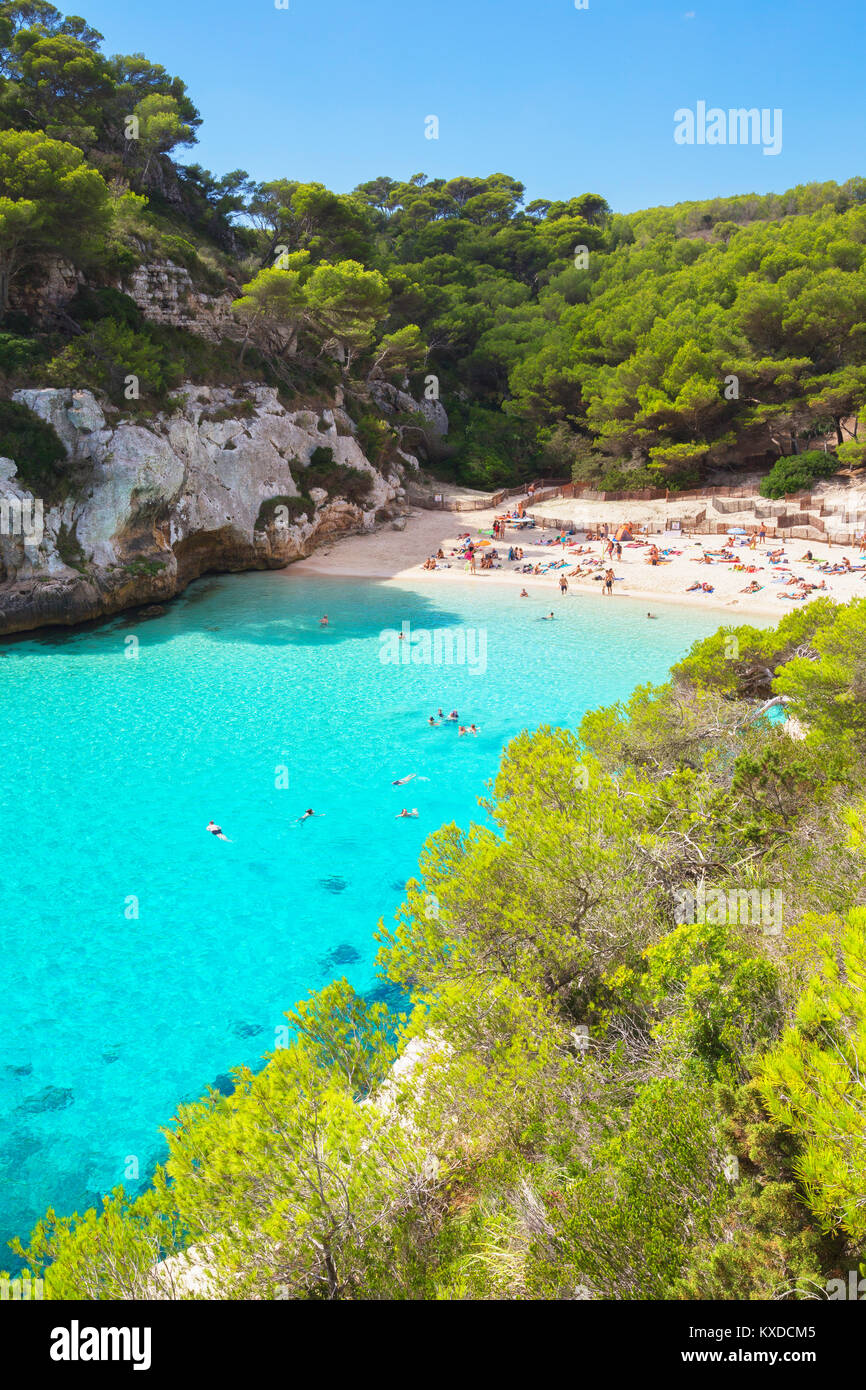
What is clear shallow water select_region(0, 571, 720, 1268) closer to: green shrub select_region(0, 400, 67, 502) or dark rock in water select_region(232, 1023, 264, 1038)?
dark rock in water select_region(232, 1023, 264, 1038)

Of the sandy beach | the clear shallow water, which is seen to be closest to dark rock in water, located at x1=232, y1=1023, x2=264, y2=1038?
the clear shallow water

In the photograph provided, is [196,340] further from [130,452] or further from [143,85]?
→ [143,85]

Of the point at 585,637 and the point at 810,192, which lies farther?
the point at 810,192

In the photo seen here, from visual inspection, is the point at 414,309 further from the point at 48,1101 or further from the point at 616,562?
the point at 48,1101

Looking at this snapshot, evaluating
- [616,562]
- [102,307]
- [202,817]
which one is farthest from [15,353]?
[616,562]

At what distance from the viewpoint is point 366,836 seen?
49.6 ft

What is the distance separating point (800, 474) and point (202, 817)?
3735cm

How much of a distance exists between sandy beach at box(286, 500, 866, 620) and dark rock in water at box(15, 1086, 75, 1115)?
25823 millimetres

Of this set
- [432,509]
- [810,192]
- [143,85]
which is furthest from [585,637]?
[810,192]

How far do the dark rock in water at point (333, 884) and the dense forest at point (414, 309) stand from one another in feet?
74.8

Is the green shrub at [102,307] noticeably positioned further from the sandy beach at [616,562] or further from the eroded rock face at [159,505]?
the sandy beach at [616,562]

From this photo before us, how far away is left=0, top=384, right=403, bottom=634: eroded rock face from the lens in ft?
85.3

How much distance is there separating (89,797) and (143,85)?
1712 inches
